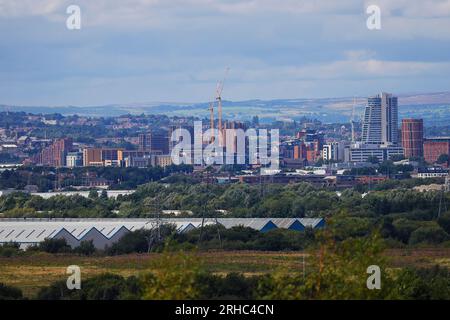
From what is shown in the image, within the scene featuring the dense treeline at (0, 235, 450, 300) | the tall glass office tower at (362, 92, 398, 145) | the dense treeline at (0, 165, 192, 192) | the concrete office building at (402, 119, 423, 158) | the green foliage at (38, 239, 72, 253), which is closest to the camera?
the dense treeline at (0, 235, 450, 300)

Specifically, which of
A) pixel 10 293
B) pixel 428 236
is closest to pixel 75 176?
pixel 428 236

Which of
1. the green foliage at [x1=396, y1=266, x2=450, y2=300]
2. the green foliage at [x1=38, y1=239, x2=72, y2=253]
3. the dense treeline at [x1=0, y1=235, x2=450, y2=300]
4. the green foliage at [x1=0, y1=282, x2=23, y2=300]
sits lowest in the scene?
the green foliage at [x1=38, y1=239, x2=72, y2=253]

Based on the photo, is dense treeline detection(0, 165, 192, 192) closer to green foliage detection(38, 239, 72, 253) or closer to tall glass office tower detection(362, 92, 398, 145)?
tall glass office tower detection(362, 92, 398, 145)

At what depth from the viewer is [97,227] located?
5050 centimetres

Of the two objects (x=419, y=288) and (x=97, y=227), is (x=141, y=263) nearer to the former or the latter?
(x=97, y=227)

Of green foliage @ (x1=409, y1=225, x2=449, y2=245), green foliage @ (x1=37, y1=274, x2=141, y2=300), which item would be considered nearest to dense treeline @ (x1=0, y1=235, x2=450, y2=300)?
green foliage @ (x1=37, y1=274, x2=141, y2=300)

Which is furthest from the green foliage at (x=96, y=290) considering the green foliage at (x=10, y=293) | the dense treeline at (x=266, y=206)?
the dense treeline at (x=266, y=206)

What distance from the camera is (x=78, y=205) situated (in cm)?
7000

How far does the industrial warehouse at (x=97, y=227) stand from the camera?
47.8m

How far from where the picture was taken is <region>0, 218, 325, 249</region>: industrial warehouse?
1881 inches
